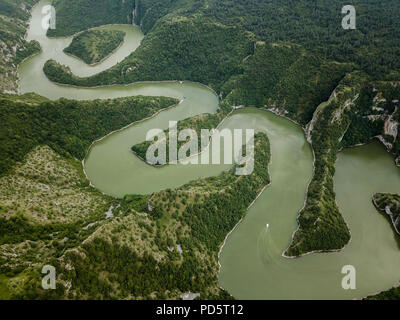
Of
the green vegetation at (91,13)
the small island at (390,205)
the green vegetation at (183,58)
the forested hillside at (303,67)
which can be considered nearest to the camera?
the small island at (390,205)

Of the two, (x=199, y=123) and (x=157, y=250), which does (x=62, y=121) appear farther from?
(x=157, y=250)

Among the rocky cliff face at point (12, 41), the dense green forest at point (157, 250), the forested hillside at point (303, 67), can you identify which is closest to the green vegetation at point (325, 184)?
the forested hillside at point (303, 67)

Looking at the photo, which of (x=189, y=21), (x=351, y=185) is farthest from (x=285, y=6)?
(x=351, y=185)

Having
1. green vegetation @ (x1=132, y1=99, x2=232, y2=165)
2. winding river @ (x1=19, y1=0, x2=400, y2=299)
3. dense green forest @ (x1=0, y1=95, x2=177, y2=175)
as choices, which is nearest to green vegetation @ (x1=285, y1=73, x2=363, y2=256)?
winding river @ (x1=19, y1=0, x2=400, y2=299)

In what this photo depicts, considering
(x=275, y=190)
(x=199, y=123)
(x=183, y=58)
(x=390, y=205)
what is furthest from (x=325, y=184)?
(x=183, y=58)

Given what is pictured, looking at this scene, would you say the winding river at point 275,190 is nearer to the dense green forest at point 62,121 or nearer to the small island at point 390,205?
the small island at point 390,205
